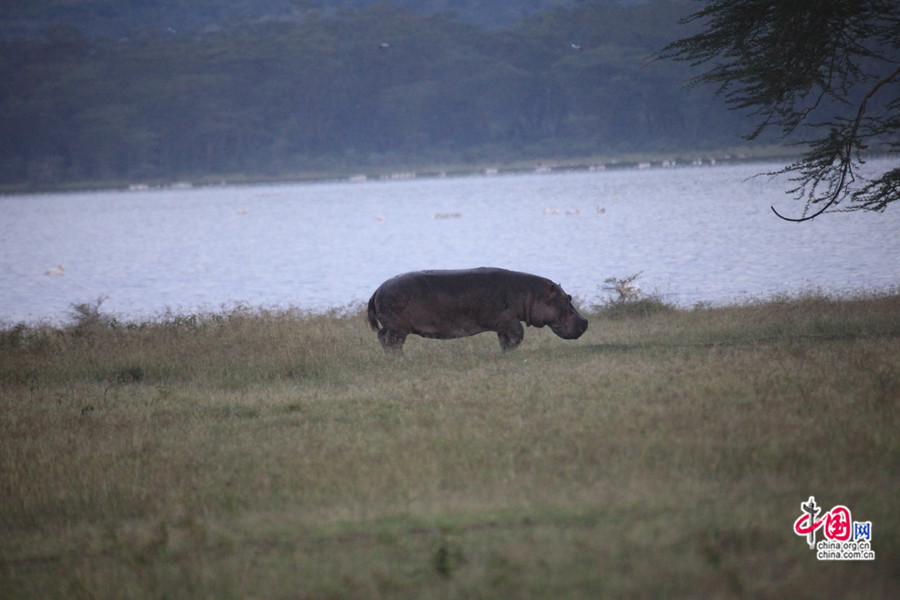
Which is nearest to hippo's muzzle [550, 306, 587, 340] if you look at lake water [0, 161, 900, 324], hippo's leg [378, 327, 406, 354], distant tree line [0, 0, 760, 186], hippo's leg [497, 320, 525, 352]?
hippo's leg [497, 320, 525, 352]

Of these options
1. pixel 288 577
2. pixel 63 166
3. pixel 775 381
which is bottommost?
pixel 288 577

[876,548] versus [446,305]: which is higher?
[446,305]

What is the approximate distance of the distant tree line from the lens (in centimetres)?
11269

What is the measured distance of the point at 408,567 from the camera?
5.14 metres

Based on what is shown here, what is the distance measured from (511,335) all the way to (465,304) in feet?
2.47

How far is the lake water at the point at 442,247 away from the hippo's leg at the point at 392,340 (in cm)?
784

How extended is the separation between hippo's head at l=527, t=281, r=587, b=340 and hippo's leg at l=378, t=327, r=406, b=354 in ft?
5.34

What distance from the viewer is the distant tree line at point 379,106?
113 metres

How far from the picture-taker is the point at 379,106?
4828 inches

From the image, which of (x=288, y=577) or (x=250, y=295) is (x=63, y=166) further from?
(x=288, y=577)

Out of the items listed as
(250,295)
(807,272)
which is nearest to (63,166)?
(250,295)

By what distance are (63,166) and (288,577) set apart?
125917 mm

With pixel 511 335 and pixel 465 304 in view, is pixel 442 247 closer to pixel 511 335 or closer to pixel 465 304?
pixel 511 335

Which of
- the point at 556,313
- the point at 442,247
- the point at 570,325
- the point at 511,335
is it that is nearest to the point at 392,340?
the point at 511,335
